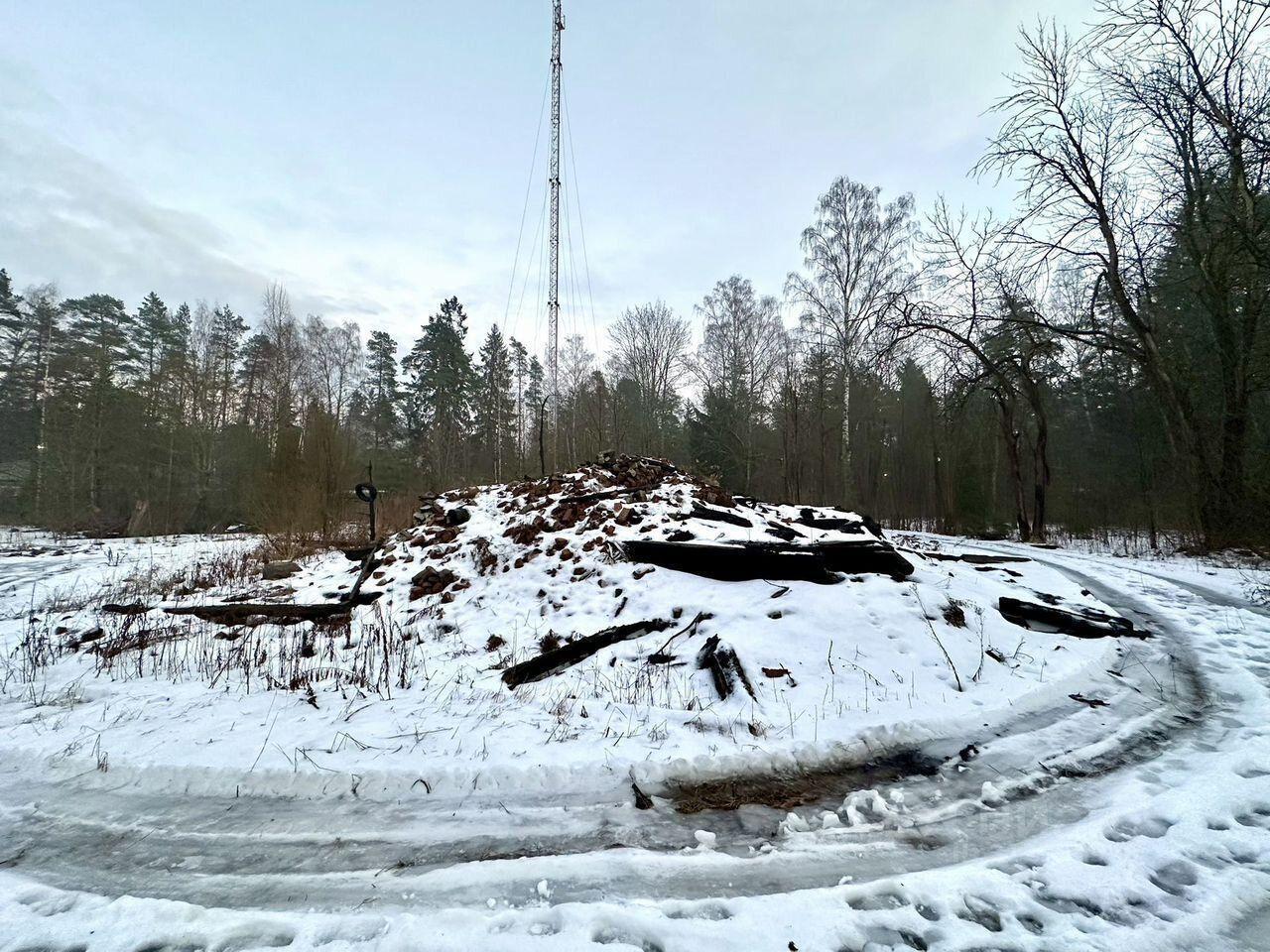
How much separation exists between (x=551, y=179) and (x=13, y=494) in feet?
90.7

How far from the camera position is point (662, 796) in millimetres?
2527

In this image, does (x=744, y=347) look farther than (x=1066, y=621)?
Yes

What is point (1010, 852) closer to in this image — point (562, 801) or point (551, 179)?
point (562, 801)

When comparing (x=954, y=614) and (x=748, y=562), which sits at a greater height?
(x=748, y=562)

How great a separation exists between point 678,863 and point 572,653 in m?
2.57

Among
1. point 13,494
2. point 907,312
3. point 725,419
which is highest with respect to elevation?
point 907,312

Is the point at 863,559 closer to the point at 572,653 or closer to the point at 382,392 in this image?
the point at 572,653

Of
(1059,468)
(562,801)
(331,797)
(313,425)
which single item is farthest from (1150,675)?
(1059,468)

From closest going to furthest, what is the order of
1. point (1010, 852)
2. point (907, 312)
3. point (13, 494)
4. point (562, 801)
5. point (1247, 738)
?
point (1010, 852) < point (562, 801) < point (1247, 738) < point (907, 312) < point (13, 494)

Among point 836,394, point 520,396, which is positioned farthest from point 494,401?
point 836,394

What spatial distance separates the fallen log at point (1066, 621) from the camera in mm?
5043

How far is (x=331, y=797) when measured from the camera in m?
2.52

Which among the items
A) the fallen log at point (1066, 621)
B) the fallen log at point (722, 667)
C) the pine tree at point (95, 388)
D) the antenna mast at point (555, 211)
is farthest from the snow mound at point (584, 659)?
the pine tree at point (95, 388)

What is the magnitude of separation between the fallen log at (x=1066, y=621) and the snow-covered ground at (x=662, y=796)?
0.52 feet
